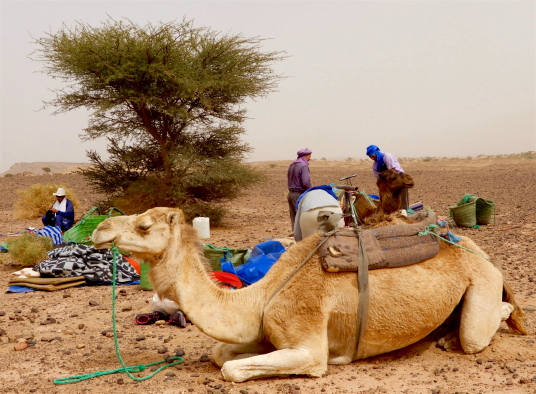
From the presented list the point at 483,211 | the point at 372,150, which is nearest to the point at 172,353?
the point at 372,150

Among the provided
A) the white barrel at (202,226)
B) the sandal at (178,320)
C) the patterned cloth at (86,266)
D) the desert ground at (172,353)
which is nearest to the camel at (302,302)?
the desert ground at (172,353)

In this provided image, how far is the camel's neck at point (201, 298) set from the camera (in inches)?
164

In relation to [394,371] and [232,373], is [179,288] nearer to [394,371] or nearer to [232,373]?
[232,373]

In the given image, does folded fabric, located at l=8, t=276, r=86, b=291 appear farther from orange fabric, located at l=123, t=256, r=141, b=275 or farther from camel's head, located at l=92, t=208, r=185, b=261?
camel's head, located at l=92, t=208, r=185, b=261

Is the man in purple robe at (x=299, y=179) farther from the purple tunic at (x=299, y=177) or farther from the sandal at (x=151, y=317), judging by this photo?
the sandal at (x=151, y=317)

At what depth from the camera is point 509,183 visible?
27125mm

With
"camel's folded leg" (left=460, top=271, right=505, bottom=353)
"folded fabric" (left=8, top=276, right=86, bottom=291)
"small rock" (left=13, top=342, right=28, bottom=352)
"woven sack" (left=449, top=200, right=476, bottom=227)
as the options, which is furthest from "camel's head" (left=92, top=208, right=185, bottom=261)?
"woven sack" (left=449, top=200, right=476, bottom=227)

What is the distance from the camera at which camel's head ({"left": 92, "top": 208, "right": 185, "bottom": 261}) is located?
157 inches

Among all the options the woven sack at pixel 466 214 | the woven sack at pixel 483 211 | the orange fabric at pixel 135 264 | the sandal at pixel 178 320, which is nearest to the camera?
the sandal at pixel 178 320

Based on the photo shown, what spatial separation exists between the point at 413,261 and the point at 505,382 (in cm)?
109

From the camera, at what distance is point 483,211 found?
13102 mm

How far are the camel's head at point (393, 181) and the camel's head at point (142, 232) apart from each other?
4382mm

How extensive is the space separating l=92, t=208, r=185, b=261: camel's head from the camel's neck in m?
0.10

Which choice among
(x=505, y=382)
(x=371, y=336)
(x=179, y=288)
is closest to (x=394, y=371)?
(x=371, y=336)
